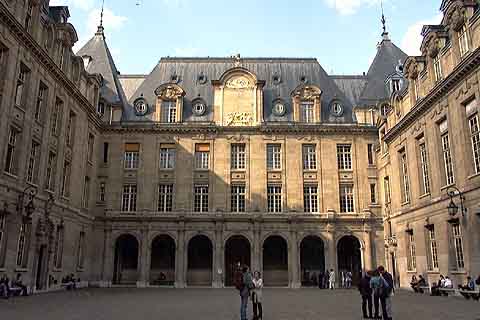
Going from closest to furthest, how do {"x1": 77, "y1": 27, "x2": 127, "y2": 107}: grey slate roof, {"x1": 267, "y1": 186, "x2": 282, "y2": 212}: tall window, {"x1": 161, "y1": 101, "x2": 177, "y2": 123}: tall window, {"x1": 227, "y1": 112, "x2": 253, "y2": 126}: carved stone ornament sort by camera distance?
{"x1": 267, "y1": 186, "x2": 282, "y2": 212}: tall window < {"x1": 227, "y1": 112, "x2": 253, "y2": 126}: carved stone ornament < {"x1": 161, "y1": 101, "x2": 177, "y2": 123}: tall window < {"x1": 77, "y1": 27, "x2": 127, "y2": 107}: grey slate roof

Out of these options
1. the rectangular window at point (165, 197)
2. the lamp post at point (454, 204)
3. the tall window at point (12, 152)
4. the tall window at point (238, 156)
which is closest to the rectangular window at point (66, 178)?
the tall window at point (12, 152)

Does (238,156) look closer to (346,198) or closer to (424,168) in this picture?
(346,198)

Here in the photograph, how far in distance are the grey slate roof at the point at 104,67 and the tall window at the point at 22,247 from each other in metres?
15.4

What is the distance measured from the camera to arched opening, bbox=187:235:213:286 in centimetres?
3312

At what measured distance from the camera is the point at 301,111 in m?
35.2

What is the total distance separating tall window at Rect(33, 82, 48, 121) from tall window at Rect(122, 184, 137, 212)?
11.2m

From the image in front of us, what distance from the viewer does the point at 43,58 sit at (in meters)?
23.1

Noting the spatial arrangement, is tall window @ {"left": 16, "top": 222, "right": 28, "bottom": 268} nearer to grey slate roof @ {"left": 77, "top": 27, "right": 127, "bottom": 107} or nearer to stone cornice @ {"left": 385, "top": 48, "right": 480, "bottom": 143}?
grey slate roof @ {"left": 77, "top": 27, "right": 127, "bottom": 107}

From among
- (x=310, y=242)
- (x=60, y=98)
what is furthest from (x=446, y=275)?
(x=60, y=98)

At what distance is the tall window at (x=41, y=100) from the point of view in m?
23.4

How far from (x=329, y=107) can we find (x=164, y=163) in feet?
47.6

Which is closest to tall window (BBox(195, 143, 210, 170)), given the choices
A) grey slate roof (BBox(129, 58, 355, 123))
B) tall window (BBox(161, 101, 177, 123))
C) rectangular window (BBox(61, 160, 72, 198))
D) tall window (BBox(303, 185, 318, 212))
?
grey slate roof (BBox(129, 58, 355, 123))

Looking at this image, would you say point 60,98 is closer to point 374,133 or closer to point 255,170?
point 255,170

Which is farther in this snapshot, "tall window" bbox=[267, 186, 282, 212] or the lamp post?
"tall window" bbox=[267, 186, 282, 212]
